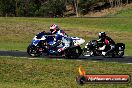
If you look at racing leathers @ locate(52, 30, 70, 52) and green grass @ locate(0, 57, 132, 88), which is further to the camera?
racing leathers @ locate(52, 30, 70, 52)

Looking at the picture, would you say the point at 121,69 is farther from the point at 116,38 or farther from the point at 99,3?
the point at 99,3

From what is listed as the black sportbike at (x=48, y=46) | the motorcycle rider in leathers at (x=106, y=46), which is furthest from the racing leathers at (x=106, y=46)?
the black sportbike at (x=48, y=46)

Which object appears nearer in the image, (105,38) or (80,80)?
(80,80)

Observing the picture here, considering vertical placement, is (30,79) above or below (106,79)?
below

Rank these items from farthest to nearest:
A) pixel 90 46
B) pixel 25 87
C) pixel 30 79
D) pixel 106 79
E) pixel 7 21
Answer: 1. pixel 7 21
2. pixel 90 46
3. pixel 30 79
4. pixel 25 87
5. pixel 106 79

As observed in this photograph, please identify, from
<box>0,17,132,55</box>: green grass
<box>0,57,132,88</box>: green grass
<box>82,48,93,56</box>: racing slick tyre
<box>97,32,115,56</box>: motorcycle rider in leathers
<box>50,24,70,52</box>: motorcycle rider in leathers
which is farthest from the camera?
<box>0,17,132,55</box>: green grass

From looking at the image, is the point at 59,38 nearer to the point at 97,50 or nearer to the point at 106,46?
the point at 97,50

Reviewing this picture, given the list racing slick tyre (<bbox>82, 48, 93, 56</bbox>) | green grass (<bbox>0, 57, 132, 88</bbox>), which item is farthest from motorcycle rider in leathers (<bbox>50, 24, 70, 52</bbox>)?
green grass (<bbox>0, 57, 132, 88</bbox>)

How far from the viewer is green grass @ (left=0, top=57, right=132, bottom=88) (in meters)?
14.7

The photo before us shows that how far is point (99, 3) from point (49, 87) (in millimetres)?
107987

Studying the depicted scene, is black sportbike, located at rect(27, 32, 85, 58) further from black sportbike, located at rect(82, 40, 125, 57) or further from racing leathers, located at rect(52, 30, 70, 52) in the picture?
black sportbike, located at rect(82, 40, 125, 57)

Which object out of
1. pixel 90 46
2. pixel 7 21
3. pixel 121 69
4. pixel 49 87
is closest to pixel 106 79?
pixel 49 87

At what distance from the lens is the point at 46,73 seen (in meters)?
17.3

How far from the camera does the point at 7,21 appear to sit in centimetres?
6322
